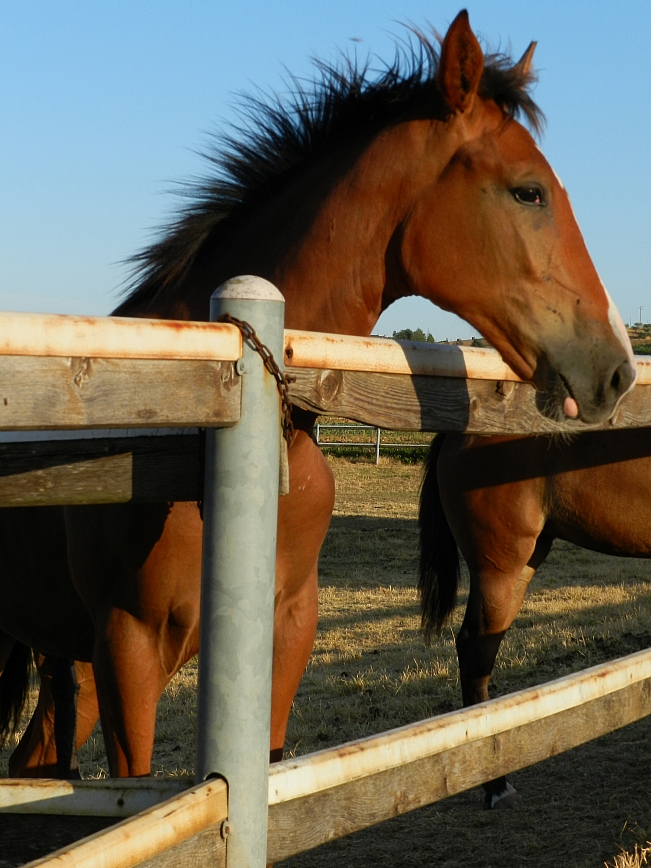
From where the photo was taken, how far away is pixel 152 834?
1191mm

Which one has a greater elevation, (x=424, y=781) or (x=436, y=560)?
(x=424, y=781)

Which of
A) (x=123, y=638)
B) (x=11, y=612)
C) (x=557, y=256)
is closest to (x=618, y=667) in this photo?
(x=557, y=256)

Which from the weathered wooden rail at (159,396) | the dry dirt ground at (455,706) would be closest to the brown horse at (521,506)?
the dry dirt ground at (455,706)

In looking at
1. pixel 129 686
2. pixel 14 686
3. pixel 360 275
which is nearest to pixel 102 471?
pixel 129 686

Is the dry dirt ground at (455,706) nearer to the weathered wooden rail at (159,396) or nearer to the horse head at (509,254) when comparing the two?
the weathered wooden rail at (159,396)

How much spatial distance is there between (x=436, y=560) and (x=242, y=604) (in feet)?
13.2

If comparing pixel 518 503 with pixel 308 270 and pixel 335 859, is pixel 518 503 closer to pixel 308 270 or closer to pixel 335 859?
pixel 335 859

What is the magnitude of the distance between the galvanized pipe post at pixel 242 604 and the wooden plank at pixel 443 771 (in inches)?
4.3

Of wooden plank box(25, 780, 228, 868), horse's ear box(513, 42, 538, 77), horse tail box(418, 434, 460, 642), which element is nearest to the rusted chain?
wooden plank box(25, 780, 228, 868)

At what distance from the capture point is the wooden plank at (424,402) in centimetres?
157

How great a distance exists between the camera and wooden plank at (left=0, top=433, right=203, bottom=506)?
1.42m

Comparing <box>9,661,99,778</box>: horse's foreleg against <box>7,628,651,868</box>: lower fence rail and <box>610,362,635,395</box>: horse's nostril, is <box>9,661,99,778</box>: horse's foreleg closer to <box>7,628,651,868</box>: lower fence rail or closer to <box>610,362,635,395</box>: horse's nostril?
<box>7,628,651,868</box>: lower fence rail

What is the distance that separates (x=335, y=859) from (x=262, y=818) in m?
2.40

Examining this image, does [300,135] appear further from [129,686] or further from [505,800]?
[505,800]
